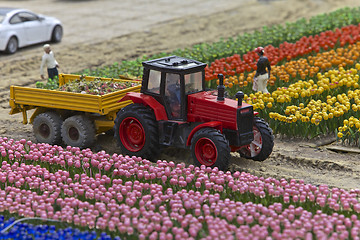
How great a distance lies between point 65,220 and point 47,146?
3216 mm

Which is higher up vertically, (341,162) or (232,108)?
(232,108)

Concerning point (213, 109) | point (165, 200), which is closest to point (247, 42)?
point (213, 109)

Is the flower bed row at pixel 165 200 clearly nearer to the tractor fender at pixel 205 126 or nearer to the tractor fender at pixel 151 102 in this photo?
the tractor fender at pixel 205 126

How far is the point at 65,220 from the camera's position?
905 centimetres

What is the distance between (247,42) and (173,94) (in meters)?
9.47

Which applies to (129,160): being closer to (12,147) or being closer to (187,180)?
(187,180)

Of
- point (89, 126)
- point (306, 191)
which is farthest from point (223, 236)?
point (89, 126)

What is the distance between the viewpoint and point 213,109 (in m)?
11.4

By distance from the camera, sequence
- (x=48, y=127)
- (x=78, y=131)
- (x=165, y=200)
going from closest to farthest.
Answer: (x=165, y=200), (x=78, y=131), (x=48, y=127)

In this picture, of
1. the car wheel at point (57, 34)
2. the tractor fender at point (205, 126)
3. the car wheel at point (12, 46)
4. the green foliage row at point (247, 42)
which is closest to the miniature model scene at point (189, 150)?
the tractor fender at point (205, 126)

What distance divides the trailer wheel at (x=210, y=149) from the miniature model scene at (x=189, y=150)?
2 centimetres

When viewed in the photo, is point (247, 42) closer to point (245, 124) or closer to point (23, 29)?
point (23, 29)

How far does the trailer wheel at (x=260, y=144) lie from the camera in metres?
11.5

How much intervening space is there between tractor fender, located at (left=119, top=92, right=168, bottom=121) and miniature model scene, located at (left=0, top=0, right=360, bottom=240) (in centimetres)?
3
